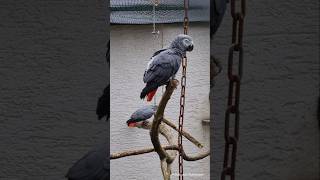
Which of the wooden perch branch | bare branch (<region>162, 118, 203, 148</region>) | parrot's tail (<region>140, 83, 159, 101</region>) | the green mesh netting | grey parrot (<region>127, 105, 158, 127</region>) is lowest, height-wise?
the wooden perch branch

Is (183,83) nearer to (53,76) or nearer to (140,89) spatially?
(140,89)

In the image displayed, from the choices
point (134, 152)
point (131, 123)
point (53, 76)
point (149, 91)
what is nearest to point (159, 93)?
point (149, 91)

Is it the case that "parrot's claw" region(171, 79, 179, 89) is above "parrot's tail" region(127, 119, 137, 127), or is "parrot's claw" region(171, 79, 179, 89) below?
above

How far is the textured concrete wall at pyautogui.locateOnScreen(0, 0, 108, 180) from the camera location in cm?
227

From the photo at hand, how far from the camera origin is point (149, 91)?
87.9 inches

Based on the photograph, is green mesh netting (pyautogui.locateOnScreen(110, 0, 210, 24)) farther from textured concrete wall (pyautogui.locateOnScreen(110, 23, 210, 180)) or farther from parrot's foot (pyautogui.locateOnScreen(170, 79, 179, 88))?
parrot's foot (pyautogui.locateOnScreen(170, 79, 179, 88))

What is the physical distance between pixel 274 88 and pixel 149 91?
→ 57cm

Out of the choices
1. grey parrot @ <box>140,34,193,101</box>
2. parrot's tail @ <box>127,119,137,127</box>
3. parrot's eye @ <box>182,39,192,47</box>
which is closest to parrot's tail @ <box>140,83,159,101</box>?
grey parrot @ <box>140,34,193,101</box>

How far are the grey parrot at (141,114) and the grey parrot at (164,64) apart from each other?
0.04 m

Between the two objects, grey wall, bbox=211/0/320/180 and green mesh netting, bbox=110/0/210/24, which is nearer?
green mesh netting, bbox=110/0/210/24

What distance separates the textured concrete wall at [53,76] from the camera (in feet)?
7.43

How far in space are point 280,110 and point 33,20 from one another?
1179 millimetres

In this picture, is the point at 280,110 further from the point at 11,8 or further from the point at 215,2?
the point at 11,8

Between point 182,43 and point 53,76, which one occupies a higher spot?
point 182,43
